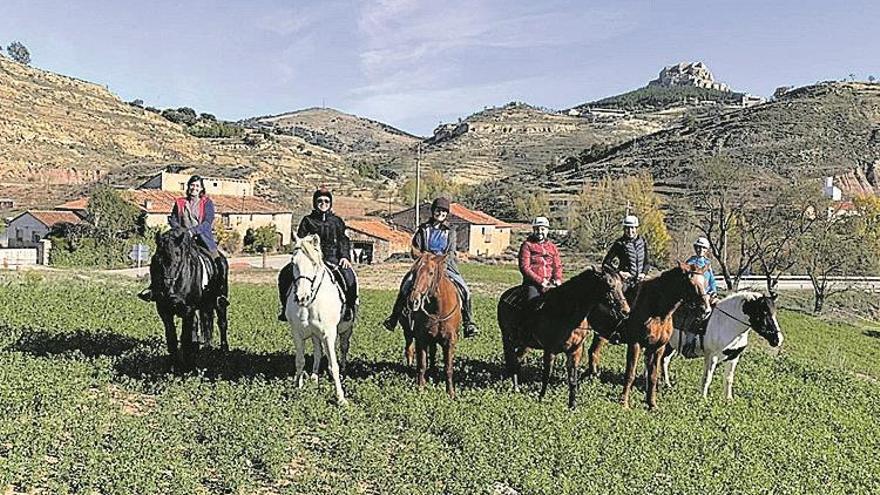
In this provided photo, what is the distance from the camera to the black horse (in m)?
10.0

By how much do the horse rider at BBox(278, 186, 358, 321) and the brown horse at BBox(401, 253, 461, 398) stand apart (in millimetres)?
965

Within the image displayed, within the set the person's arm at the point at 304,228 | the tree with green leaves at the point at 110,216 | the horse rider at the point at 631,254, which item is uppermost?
the tree with green leaves at the point at 110,216

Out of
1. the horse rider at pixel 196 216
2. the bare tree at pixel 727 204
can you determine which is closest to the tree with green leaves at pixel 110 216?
the bare tree at pixel 727 204

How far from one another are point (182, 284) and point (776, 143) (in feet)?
325

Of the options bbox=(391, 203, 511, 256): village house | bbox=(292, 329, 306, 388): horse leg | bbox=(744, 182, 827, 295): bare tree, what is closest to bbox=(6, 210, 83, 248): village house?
bbox=(391, 203, 511, 256): village house

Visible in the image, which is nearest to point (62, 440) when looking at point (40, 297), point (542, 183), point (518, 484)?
point (518, 484)

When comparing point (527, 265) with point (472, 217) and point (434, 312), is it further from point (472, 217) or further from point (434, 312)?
point (472, 217)

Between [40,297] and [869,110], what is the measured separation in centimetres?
11376

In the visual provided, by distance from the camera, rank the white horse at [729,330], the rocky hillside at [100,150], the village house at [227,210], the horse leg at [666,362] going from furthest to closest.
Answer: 1. the rocky hillside at [100,150]
2. the village house at [227,210]
3. the horse leg at [666,362]
4. the white horse at [729,330]

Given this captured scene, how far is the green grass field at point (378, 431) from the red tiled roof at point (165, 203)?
42.8m

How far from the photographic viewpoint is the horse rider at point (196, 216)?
10.9m

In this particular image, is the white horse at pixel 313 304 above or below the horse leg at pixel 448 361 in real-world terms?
above

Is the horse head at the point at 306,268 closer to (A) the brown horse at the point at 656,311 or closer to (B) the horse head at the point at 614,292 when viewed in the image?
(B) the horse head at the point at 614,292

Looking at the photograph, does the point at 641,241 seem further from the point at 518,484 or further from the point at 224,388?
the point at 224,388
